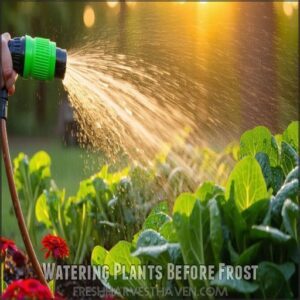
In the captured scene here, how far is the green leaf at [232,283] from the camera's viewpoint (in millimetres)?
2076

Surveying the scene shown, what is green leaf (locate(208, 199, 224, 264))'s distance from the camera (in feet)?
7.03

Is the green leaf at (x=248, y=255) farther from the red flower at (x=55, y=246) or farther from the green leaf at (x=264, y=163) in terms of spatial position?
the red flower at (x=55, y=246)

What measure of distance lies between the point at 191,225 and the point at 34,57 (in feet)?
2.31

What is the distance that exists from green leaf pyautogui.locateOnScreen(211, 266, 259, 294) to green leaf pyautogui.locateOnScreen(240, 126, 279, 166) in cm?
58

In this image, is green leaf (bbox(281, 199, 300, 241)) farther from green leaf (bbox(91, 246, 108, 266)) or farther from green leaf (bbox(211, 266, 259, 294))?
green leaf (bbox(91, 246, 108, 266))

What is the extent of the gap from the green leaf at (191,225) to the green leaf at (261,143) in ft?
1.59

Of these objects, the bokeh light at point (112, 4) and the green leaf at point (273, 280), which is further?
the bokeh light at point (112, 4)

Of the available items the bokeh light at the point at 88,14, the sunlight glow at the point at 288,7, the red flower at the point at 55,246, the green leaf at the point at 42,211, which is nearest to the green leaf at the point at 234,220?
the red flower at the point at 55,246

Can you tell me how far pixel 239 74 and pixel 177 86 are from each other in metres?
0.75

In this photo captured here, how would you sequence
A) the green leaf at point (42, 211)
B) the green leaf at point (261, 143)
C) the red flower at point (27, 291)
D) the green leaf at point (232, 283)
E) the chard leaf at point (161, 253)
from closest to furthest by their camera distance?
the red flower at point (27, 291) → the green leaf at point (232, 283) → the chard leaf at point (161, 253) → the green leaf at point (261, 143) → the green leaf at point (42, 211)

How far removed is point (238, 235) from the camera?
221cm

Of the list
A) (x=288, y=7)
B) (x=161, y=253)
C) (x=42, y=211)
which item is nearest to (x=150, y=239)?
(x=161, y=253)

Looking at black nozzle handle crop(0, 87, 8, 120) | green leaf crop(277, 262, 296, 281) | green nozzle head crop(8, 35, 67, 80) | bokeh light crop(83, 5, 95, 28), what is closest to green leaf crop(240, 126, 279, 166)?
green leaf crop(277, 262, 296, 281)

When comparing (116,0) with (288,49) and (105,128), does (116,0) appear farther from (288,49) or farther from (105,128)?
(105,128)
